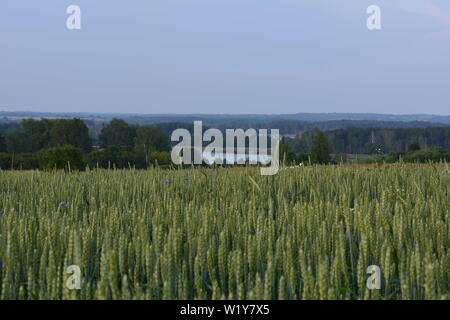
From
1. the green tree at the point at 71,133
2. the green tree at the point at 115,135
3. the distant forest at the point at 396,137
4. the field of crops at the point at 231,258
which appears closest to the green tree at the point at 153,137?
the green tree at the point at 115,135

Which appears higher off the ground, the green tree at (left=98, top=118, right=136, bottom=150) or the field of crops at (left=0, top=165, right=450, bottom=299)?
the green tree at (left=98, top=118, right=136, bottom=150)

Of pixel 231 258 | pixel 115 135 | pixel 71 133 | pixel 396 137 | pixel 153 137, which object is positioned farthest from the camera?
pixel 71 133

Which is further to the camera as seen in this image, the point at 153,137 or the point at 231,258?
the point at 153,137

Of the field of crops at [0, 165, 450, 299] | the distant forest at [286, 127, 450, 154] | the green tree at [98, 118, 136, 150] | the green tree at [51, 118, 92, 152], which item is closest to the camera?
the field of crops at [0, 165, 450, 299]

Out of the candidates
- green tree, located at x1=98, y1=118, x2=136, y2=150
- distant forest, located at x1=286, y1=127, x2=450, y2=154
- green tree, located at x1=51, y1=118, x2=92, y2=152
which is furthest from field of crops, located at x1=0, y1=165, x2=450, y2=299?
green tree, located at x1=51, y1=118, x2=92, y2=152

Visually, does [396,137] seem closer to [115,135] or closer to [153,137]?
[153,137]

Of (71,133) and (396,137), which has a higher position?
(71,133)

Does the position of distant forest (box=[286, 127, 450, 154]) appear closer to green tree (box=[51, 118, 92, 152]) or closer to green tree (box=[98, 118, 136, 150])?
green tree (box=[98, 118, 136, 150])

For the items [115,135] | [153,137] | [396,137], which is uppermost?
[115,135]

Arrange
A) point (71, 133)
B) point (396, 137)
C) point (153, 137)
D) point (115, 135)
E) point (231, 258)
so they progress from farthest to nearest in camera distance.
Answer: point (71, 133) < point (153, 137) < point (115, 135) < point (396, 137) < point (231, 258)

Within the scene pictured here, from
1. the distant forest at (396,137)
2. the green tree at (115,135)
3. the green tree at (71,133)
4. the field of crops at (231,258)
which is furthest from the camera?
the green tree at (71,133)

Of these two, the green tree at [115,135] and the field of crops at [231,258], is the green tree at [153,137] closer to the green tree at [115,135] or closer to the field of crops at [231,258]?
the green tree at [115,135]

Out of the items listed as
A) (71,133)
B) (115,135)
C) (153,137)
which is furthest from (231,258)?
(71,133)
